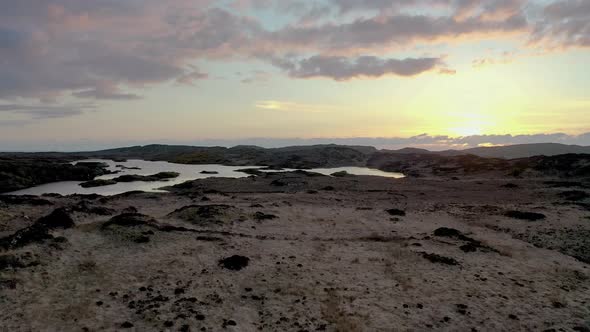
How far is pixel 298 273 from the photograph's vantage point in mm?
26984

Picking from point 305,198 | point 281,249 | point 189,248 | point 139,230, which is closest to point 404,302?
point 281,249

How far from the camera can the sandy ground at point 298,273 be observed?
Answer: 2034cm

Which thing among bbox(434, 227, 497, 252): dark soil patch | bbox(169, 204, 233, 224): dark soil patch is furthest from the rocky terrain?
bbox(434, 227, 497, 252): dark soil patch

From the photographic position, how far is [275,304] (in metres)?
22.2

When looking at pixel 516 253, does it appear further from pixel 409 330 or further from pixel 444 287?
pixel 409 330

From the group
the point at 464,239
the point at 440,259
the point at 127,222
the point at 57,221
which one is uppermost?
the point at 57,221

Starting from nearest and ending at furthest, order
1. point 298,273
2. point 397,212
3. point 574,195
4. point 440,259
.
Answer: point 298,273 → point 440,259 → point 397,212 → point 574,195

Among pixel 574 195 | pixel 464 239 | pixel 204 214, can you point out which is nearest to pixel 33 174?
pixel 204 214

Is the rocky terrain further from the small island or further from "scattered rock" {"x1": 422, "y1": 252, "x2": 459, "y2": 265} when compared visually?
"scattered rock" {"x1": 422, "y1": 252, "x2": 459, "y2": 265}

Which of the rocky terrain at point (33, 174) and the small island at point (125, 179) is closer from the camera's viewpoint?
the rocky terrain at point (33, 174)

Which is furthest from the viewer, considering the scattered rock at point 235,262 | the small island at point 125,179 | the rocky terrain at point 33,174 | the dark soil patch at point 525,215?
the small island at point 125,179

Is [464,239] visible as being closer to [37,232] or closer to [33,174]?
[37,232]

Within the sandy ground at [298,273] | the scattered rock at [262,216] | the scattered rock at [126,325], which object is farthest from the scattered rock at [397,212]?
the scattered rock at [126,325]

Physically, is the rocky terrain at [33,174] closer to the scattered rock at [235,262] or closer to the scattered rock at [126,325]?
the scattered rock at [235,262]
